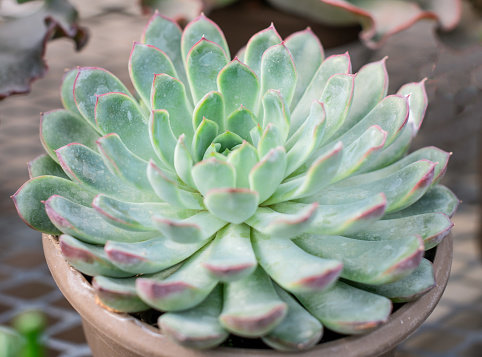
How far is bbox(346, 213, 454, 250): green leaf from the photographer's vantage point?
58 centimetres

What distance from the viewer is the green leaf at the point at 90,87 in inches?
25.6

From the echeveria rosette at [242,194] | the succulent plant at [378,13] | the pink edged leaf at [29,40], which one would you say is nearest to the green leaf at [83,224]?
the echeveria rosette at [242,194]

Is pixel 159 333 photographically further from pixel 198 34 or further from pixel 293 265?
pixel 198 34

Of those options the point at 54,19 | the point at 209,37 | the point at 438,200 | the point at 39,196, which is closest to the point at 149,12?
the point at 54,19

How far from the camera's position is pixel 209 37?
729 millimetres

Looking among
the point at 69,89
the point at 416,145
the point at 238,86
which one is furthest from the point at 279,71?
the point at 416,145

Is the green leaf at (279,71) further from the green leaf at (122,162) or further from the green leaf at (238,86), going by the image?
the green leaf at (122,162)

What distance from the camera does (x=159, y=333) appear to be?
51 centimetres

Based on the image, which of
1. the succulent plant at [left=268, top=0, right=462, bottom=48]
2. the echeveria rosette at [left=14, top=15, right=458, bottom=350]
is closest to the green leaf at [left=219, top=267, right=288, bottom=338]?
the echeveria rosette at [left=14, top=15, right=458, bottom=350]

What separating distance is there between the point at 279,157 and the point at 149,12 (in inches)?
27.2

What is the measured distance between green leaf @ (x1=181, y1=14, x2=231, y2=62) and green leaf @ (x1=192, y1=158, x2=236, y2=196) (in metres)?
0.23

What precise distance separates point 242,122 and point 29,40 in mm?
451

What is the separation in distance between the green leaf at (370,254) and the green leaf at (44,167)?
32 cm

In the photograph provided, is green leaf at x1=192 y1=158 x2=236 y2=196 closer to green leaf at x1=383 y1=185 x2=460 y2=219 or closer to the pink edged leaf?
green leaf at x1=383 y1=185 x2=460 y2=219
